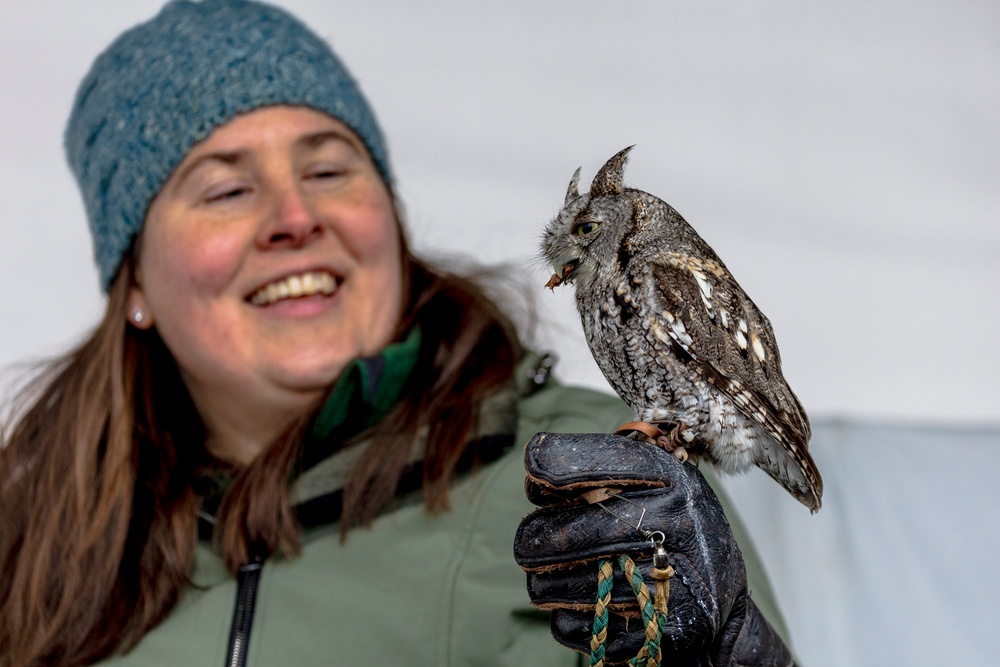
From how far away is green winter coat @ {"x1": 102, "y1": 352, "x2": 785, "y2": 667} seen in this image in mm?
1202

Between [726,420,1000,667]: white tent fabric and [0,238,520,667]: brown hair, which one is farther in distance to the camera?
[726,420,1000,667]: white tent fabric

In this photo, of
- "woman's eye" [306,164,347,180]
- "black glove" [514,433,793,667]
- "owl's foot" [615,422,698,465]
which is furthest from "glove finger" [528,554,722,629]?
"woman's eye" [306,164,347,180]

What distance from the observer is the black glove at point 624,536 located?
808 mm

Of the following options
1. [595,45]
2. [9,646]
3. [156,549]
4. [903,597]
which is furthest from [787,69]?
[9,646]

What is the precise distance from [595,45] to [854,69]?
0.58 meters

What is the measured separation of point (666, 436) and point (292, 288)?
2.58 ft

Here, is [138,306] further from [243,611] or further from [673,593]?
[673,593]

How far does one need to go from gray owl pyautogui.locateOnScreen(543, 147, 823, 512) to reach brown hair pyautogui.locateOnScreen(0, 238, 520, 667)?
0.56m

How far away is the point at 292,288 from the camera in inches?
55.7

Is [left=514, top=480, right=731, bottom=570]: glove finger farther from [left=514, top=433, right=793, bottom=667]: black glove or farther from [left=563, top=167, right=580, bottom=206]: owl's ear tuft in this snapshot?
[left=563, top=167, right=580, bottom=206]: owl's ear tuft

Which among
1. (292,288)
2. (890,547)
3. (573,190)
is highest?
(573,190)

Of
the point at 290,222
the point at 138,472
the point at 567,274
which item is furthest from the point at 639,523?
the point at 138,472

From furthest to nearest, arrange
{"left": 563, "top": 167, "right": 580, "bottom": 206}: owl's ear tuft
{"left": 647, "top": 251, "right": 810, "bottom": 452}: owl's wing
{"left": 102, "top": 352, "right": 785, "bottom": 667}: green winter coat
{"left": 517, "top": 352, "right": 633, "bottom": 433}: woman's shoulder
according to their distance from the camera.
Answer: {"left": 517, "top": 352, "right": 633, "bottom": 433}: woman's shoulder < {"left": 102, "top": 352, "right": 785, "bottom": 667}: green winter coat < {"left": 563, "top": 167, "right": 580, "bottom": 206}: owl's ear tuft < {"left": 647, "top": 251, "right": 810, "bottom": 452}: owl's wing

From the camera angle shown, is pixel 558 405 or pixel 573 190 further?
pixel 558 405
